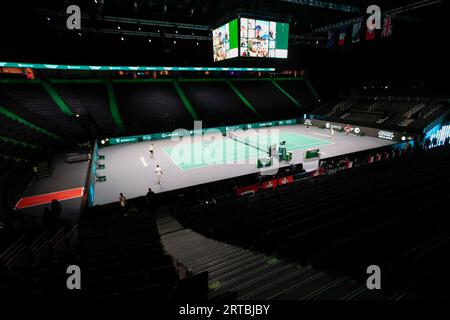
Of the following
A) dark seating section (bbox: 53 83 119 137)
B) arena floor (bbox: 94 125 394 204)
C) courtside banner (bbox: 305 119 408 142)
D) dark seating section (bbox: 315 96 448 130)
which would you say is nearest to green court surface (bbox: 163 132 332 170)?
arena floor (bbox: 94 125 394 204)

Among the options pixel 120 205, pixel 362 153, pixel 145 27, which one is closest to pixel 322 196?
pixel 120 205

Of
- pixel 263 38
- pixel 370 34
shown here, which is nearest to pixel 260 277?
pixel 263 38

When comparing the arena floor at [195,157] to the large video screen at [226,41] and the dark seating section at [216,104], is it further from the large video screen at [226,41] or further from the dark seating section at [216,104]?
the large video screen at [226,41]

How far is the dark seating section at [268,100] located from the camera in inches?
1492

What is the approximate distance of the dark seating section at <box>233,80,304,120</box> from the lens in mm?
37906

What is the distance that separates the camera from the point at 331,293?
9.74ft

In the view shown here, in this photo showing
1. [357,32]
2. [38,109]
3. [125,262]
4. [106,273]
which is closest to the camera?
[106,273]

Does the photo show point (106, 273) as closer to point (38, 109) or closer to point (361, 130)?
point (38, 109)

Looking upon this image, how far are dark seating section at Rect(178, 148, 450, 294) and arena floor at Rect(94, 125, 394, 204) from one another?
7.04 meters

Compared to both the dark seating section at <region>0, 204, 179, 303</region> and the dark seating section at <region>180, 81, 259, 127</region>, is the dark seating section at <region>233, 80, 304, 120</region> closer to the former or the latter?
the dark seating section at <region>180, 81, 259, 127</region>

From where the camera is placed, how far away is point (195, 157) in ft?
67.0

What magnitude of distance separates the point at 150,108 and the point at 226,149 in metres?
14.6

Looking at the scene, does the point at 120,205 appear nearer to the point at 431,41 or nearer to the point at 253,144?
the point at 253,144
